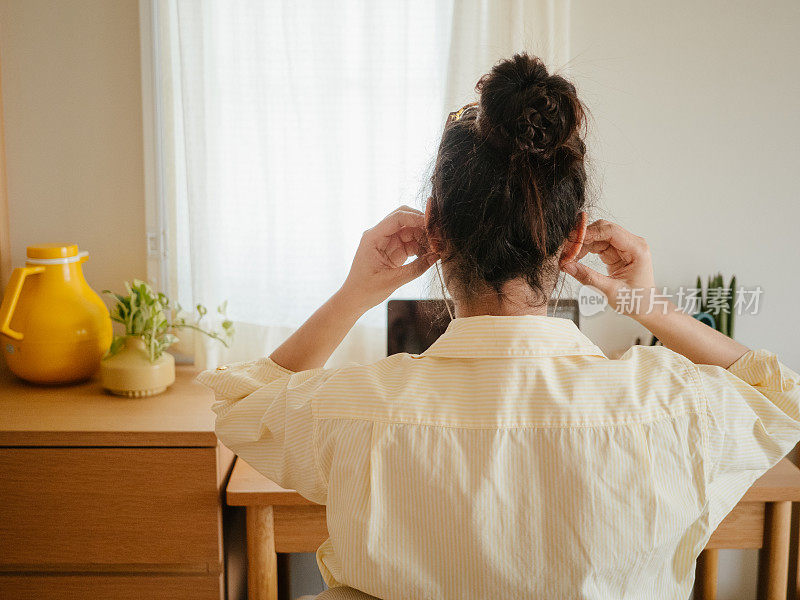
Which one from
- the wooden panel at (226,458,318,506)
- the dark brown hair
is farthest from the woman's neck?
the wooden panel at (226,458,318,506)

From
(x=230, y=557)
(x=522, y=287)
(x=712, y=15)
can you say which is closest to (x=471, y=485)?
(x=522, y=287)

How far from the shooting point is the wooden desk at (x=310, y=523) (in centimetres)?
150

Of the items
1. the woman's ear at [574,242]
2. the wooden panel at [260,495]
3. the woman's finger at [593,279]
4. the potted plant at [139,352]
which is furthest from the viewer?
the potted plant at [139,352]

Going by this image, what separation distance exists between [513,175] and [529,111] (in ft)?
A: 0.23

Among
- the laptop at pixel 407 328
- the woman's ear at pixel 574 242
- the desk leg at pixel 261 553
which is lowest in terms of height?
the desk leg at pixel 261 553

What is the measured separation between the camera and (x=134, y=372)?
1.70 m

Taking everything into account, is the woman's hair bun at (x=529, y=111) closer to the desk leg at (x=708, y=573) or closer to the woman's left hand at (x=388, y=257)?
the woman's left hand at (x=388, y=257)

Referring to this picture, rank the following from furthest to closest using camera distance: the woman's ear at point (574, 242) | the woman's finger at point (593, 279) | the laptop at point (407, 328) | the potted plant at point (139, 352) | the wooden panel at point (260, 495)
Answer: the laptop at point (407, 328)
the potted plant at point (139, 352)
the wooden panel at point (260, 495)
the woman's finger at point (593, 279)
the woman's ear at point (574, 242)

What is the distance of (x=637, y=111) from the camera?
194cm

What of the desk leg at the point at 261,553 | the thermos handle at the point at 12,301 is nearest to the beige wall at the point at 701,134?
the desk leg at the point at 261,553

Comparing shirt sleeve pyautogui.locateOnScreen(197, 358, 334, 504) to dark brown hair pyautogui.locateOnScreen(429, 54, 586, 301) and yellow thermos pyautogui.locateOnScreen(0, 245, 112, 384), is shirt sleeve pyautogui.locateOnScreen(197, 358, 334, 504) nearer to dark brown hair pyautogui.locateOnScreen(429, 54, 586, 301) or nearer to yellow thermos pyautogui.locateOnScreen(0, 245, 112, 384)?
dark brown hair pyautogui.locateOnScreen(429, 54, 586, 301)

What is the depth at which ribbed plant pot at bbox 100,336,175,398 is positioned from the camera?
170cm

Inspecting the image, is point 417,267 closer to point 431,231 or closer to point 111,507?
point 431,231

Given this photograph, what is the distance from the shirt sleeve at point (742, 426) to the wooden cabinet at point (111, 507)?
1018 millimetres
